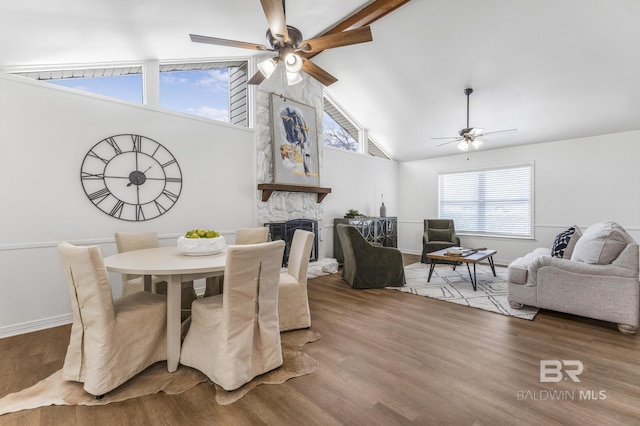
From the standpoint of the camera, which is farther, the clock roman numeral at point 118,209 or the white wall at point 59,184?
the clock roman numeral at point 118,209

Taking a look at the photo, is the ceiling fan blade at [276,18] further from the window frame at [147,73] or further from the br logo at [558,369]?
the br logo at [558,369]

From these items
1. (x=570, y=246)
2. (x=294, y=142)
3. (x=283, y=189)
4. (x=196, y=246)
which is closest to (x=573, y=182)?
(x=570, y=246)

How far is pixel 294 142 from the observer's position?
4914 millimetres

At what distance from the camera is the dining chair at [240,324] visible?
188 cm

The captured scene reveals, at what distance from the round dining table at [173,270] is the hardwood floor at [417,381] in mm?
365

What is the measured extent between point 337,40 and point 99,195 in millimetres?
2942

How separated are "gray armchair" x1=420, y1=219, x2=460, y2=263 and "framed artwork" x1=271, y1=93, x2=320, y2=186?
2.58m

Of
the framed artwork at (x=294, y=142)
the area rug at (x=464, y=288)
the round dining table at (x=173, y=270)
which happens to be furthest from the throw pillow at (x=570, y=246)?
the round dining table at (x=173, y=270)

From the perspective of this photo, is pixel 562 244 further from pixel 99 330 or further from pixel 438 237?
pixel 99 330

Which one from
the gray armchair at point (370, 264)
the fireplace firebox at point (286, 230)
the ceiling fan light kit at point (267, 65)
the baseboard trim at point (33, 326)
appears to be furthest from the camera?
the fireplace firebox at point (286, 230)

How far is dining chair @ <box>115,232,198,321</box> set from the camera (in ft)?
9.20

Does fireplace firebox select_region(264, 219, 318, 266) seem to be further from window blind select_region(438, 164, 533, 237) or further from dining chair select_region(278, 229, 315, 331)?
window blind select_region(438, 164, 533, 237)

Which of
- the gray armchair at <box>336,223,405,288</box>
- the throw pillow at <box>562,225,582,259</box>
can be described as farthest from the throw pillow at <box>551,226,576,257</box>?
the gray armchair at <box>336,223,405,288</box>

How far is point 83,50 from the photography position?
3.05 metres
